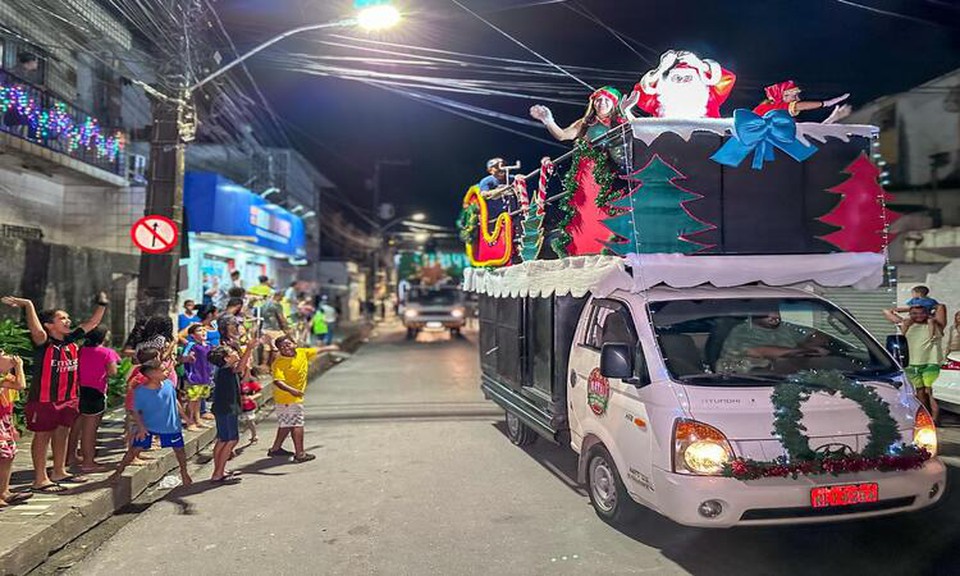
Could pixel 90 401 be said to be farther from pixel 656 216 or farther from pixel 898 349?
pixel 898 349

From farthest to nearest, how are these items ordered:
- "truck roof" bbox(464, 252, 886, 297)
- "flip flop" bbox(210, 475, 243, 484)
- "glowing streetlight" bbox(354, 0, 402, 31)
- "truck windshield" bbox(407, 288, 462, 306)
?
"truck windshield" bbox(407, 288, 462, 306) → "glowing streetlight" bbox(354, 0, 402, 31) → "flip flop" bbox(210, 475, 243, 484) → "truck roof" bbox(464, 252, 886, 297)

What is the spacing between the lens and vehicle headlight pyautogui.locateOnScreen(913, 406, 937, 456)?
4023 millimetres

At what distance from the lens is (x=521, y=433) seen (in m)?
7.44

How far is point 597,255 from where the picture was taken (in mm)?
5184

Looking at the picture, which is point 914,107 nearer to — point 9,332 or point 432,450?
point 432,450

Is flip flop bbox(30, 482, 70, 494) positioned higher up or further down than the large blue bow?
further down

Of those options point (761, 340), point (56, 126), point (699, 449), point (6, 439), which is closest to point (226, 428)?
point (6, 439)

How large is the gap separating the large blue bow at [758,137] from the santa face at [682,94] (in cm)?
66

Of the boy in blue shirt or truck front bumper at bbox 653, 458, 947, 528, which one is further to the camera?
the boy in blue shirt

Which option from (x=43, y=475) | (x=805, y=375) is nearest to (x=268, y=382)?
(x=43, y=475)

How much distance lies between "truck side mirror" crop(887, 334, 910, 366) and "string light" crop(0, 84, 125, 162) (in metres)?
13.7

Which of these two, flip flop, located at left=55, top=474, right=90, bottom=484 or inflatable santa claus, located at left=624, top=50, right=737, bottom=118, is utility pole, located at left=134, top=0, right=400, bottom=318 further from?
inflatable santa claus, located at left=624, top=50, right=737, bottom=118

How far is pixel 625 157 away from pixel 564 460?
3590 mm

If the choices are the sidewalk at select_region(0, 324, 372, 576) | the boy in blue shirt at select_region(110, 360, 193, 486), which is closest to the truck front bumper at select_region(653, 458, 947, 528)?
the sidewalk at select_region(0, 324, 372, 576)
